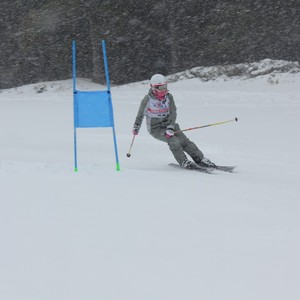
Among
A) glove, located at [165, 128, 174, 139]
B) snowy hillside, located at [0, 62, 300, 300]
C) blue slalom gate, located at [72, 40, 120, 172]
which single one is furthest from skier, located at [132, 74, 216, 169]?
blue slalom gate, located at [72, 40, 120, 172]

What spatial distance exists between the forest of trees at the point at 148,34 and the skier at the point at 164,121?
681 inches

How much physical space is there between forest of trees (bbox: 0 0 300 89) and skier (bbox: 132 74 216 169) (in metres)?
17.3

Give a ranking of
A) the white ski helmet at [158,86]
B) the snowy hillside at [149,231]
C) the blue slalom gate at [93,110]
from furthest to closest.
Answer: the white ski helmet at [158,86] < the blue slalom gate at [93,110] < the snowy hillside at [149,231]

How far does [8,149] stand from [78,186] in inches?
237

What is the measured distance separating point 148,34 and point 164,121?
19.8 metres

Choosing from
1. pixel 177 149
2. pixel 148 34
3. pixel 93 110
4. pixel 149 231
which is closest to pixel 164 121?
pixel 177 149

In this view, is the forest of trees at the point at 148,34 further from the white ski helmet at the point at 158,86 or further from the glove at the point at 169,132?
the glove at the point at 169,132

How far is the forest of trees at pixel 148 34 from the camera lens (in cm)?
2595

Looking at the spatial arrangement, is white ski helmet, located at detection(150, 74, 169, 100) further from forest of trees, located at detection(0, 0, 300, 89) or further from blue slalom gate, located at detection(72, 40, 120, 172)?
forest of trees, located at detection(0, 0, 300, 89)

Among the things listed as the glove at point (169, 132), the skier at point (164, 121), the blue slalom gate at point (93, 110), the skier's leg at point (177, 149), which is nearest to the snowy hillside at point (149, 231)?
the skier's leg at point (177, 149)

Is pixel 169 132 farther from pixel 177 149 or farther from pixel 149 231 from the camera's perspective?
pixel 149 231

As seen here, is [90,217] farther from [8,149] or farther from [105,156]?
[8,149]

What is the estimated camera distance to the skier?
8797mm

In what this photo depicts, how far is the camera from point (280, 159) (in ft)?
34.7
